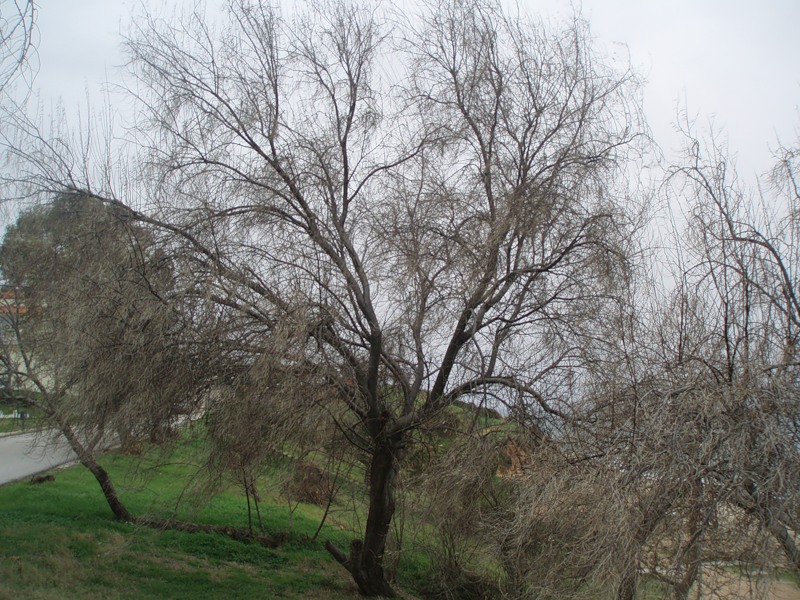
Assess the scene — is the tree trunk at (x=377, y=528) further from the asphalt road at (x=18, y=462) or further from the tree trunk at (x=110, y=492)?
the asphalt road at (x=18, y=462)

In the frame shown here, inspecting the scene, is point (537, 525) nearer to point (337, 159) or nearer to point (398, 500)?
point (398, 500)

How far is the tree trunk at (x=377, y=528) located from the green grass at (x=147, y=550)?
1.12 ft

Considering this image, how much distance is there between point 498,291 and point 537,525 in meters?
3.64

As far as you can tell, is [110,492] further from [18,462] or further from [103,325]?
[18,462]

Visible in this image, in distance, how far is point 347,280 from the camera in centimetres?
890

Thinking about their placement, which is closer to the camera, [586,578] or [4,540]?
[586,578]

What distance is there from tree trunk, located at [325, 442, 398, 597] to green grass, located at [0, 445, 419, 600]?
342 mm

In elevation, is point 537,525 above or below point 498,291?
below

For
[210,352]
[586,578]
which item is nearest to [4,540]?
[210,352]

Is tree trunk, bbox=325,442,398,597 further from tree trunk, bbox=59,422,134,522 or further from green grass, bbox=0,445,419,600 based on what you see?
tree trunk, bbox=59,422,134,522

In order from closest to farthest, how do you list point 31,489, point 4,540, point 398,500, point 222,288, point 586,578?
point 586,578
point 222,288
point 398,500
point 4,540
point 31,489

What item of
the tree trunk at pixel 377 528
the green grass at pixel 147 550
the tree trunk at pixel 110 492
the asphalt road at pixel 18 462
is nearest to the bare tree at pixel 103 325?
the green grass at pixel 147 550

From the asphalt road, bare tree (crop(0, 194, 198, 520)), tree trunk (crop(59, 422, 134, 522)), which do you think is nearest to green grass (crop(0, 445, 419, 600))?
tree trunk (crop(59, 422, 134, 522))

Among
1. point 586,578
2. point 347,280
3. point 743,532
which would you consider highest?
point 347,280
